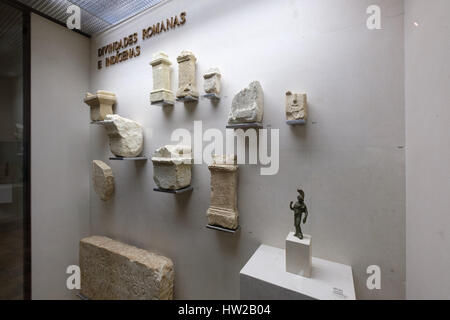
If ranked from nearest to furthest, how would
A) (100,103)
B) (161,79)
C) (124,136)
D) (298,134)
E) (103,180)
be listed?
(298,134), (161,79), (124,136), (100,103), (103,180)

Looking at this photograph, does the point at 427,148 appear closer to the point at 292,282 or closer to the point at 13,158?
the point at 292,282

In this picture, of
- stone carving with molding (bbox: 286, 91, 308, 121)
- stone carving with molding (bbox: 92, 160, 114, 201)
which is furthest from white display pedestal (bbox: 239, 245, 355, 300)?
stone carving with molding (bbox: 92, 160, 114, 201)

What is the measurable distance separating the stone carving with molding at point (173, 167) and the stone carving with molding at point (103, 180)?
119cm

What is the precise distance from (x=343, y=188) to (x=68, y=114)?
158 inches

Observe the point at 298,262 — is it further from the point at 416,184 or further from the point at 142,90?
the point at 142,90

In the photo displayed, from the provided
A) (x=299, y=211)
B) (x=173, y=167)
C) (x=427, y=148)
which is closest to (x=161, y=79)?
(x=173, y=167)

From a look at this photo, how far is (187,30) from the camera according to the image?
7.75ft

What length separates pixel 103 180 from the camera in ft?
9.59

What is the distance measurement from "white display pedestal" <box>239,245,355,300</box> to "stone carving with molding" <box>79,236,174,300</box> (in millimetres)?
1276

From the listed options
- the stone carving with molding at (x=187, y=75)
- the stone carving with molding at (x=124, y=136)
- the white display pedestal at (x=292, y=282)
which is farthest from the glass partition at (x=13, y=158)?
the white display pedestal at (x=292, y=282)

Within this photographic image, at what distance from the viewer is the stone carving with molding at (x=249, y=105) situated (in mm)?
1773

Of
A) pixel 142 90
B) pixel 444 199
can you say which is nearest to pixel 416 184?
pixel 444 199

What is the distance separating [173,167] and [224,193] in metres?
0.64

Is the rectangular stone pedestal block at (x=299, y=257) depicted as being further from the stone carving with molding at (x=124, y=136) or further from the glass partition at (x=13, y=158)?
the glass partition at (x=13, y=158)
